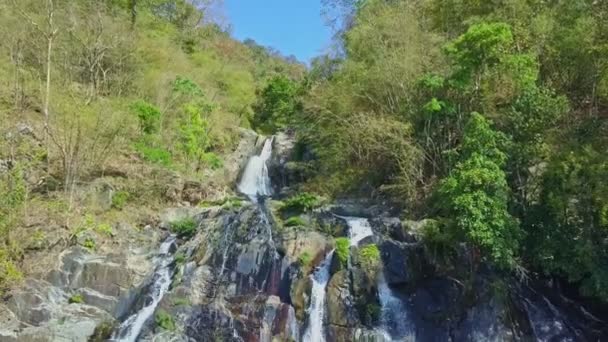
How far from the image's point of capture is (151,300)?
13539 millimetres

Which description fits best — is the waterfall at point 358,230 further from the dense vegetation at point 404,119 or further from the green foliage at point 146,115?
the green foliage at point 146,115

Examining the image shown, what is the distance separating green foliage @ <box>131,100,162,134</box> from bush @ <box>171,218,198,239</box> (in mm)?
5729

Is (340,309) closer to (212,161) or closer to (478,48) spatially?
(478,48)

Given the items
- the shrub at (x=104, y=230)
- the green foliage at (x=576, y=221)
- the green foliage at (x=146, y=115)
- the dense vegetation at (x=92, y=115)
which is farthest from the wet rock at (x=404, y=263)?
the green foliage at (x=146, y=115)

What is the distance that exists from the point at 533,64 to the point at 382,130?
480cm

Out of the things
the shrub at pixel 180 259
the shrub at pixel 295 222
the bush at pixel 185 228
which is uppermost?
the shrub at pixel 295 222

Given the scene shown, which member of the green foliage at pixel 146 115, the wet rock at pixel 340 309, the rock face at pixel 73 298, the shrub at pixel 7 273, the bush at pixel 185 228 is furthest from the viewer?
the green foliage at pixel 146 115

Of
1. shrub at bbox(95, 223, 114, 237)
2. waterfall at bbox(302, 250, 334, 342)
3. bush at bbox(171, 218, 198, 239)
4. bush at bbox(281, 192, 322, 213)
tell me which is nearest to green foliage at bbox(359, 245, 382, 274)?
waterfall at bbox(302, 250, 334, 342)

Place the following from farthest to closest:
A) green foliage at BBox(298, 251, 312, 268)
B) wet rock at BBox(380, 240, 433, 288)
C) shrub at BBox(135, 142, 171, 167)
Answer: shrub at BBox(135, 142, 171, 167) < green foliage at BBox(298, 251, 312, 268) < wet rock at BBox(380, 240, 433, 288)

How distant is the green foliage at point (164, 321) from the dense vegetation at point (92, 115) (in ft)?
11.9

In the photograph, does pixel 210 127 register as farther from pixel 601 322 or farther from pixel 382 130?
pixel 601 322

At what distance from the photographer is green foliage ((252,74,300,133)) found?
3070 centimetres

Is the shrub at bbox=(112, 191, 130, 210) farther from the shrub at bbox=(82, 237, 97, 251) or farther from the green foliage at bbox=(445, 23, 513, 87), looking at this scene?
the green foliage at bbox=(445, 23, 513, 87)

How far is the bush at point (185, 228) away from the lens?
16109mm
